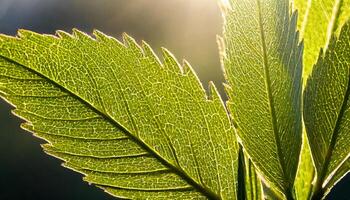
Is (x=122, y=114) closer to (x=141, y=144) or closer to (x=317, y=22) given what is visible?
(x=141, y=144)

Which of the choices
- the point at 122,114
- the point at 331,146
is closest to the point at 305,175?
the point at 331,146

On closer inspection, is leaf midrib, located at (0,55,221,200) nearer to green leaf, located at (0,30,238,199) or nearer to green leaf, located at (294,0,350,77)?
green leaf, located at (0,30,238,199)

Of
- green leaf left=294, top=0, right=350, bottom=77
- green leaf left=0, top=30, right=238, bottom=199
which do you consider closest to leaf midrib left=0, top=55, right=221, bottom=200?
green leaf left=0, top=30, right=238, bottom=199

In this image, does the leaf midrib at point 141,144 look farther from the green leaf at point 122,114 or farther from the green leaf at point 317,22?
the green leaf at point 317,22

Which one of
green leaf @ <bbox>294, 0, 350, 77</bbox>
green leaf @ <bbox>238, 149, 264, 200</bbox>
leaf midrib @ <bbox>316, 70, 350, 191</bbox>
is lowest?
green leaf @ <bbox>238, 149, 264, 200</bbox>

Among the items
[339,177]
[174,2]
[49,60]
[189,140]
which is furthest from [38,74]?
[174,2]
